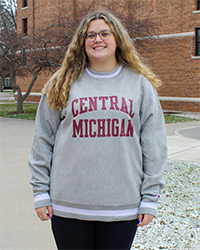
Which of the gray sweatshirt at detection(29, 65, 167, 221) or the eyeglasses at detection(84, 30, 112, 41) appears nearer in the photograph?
the gray sweatshirt at detection(29, 65, 167, 221)

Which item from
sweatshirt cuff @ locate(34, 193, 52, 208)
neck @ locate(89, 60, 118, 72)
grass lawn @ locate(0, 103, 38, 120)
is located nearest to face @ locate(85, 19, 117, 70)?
neck @ locate(89, 60, 118, 72)

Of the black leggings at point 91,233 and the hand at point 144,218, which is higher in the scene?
the hand at point 144,218

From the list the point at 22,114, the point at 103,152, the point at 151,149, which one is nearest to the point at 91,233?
the point at 103,152

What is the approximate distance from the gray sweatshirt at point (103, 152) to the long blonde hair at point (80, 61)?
2.0 inches

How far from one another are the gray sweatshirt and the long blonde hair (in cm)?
5

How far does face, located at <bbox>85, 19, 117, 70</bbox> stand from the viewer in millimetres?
1813

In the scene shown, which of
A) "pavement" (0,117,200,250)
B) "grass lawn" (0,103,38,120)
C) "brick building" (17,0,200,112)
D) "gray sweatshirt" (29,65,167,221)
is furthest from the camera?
"brick building" (17,0,200,112)

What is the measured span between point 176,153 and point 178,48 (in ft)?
52.7

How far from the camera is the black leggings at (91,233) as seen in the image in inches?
67.8

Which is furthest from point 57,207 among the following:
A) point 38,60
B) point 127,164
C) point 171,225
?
point 38,60

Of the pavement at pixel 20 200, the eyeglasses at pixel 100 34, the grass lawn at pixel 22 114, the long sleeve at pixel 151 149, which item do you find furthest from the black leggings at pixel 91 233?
the grass lawn at pixel 22 114

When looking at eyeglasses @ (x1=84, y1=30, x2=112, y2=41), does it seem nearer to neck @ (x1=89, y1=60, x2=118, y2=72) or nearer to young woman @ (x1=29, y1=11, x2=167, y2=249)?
young woman @ (x1=29, y1=11, x2=167, y2=249)

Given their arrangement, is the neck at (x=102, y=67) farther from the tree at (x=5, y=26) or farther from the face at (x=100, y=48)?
the tree at (x=5, y=26)

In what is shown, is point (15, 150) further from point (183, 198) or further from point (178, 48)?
point (178, 48)
